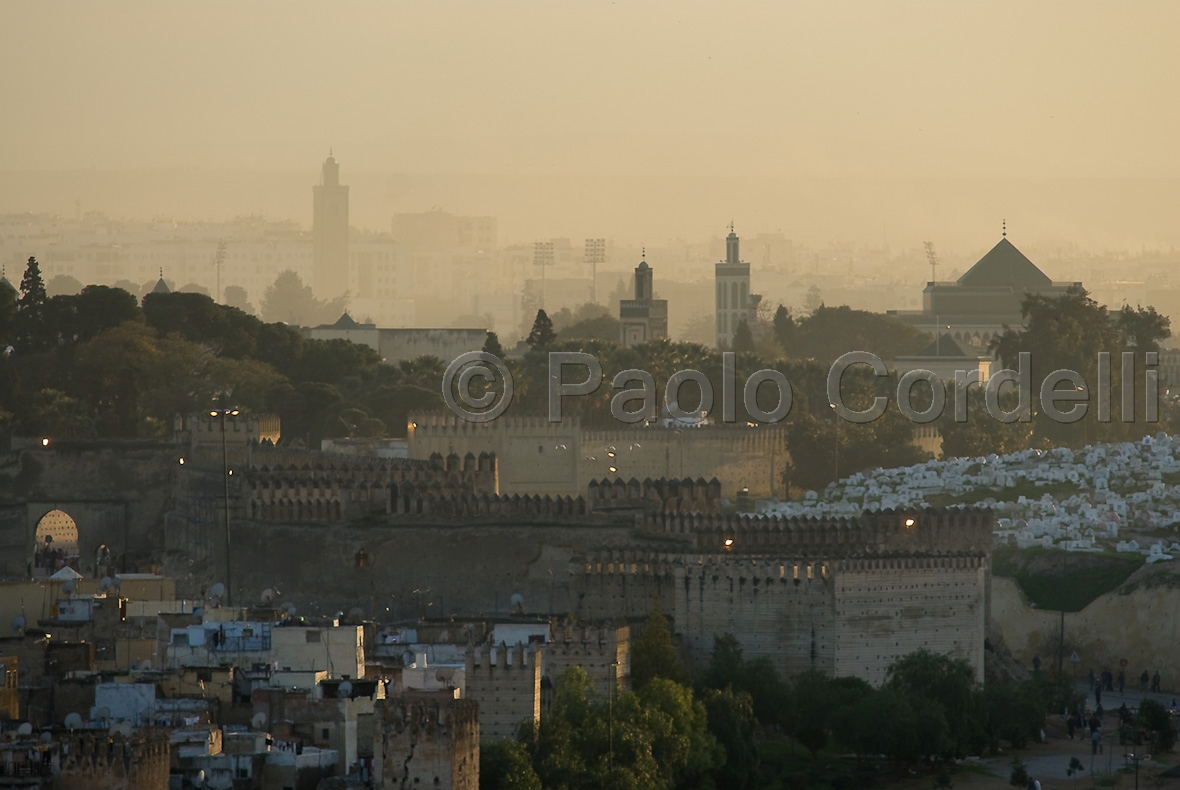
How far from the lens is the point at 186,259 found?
189m

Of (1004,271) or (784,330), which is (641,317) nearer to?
(784,330)

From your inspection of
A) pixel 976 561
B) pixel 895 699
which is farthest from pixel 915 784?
pixel 976 561

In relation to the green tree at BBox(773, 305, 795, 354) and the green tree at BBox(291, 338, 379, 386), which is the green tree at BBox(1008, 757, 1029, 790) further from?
the green tree at BBox(773, 305, 795, 354)

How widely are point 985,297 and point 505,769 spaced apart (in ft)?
385

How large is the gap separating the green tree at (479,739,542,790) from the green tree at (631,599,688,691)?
277 inches

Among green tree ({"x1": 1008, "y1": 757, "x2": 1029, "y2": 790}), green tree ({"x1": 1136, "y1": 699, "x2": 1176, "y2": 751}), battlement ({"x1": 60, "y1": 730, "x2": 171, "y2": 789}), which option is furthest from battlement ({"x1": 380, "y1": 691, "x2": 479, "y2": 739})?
green tree ({"x1": 1136, "y1": 699, "x2": 1176, "y2": 751})

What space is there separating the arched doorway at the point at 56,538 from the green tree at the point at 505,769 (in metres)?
24.9

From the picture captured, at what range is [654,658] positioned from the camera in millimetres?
45688

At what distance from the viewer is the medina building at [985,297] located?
14512 cm

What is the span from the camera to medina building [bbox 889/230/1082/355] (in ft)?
476

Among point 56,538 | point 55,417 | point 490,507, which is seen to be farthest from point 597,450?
point 490,507

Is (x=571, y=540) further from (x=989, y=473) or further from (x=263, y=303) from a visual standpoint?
(x=263, y=303)

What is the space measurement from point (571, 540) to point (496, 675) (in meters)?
11.8

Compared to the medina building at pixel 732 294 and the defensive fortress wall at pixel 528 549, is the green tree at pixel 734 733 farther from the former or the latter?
the medina building at pixel 732 294
